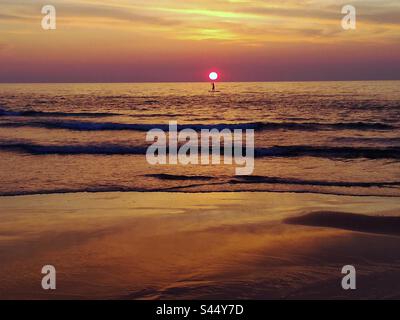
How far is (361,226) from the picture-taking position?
955 cm

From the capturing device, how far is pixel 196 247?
26.6 ft

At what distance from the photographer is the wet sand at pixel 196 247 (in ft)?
20.5

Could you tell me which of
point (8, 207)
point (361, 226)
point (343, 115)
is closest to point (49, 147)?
point (8, 207)

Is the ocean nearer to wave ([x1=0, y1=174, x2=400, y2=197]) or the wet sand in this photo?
wave ([x1=0, y1=174, x2=400, y2=197])

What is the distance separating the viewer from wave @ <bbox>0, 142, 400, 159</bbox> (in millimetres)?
20944

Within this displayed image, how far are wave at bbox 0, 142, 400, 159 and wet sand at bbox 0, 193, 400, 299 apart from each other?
8787mm

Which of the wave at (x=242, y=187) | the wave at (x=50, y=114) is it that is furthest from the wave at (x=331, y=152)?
the wave at (x=50, y=114)

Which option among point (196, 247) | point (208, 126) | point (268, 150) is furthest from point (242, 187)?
point (208, 126)

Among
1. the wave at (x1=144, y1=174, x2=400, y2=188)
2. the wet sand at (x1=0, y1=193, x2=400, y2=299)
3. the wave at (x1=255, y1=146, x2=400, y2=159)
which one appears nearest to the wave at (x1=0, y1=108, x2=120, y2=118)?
the wave at (x1=255, y1=146, x2=400, y2=159)

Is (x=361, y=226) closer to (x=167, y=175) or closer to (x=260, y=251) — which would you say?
(x=260, y=251)

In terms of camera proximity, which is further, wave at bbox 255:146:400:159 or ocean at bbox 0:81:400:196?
wave at bbox 255:146:400:159

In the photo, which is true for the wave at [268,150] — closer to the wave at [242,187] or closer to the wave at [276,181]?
the wave at [276,181]

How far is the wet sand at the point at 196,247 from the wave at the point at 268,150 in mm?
8787

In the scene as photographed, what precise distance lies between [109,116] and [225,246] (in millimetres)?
34861
